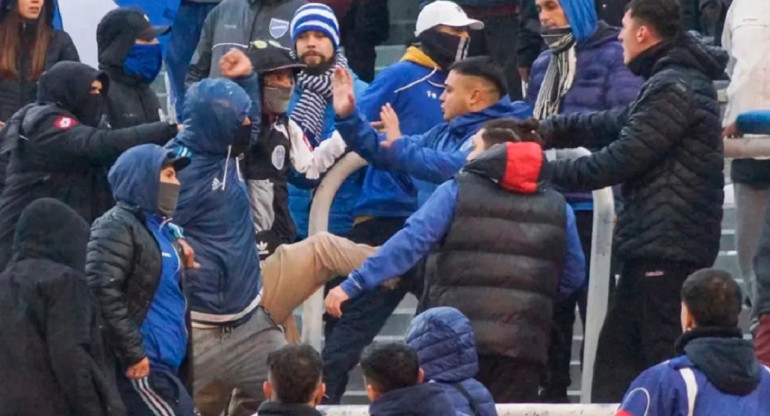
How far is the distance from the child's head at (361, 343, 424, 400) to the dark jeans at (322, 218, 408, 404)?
1979 mm

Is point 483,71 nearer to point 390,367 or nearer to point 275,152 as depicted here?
point 275,152

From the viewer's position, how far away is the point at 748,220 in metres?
9.59

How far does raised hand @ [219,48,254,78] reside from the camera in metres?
9.31

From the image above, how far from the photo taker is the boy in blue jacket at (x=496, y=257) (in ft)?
27.5

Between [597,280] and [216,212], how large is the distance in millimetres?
1463

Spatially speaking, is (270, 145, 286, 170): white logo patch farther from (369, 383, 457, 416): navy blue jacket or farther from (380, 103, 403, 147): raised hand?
(369, 383, 457, 416): navy blue jacket

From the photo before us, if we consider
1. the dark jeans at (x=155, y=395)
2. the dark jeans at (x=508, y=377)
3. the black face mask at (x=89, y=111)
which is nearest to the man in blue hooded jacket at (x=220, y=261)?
the black face mask at (x=89, y=111)

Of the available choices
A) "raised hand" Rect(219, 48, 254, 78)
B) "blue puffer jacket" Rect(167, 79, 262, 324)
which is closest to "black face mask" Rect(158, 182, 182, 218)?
"blue puffer jacket" Rect(167, 79, 262, 324)

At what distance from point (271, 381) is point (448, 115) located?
222 centimetres

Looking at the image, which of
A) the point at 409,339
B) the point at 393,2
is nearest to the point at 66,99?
the point at 409,339

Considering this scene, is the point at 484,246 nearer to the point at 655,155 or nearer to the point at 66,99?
the point at 655,155

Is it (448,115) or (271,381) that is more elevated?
(448,115)

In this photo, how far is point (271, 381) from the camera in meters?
7.33

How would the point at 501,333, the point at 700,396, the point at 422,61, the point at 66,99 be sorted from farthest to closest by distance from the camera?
the point at 422,61 < the point at 66,99 < the point at 501,333 < the point at 700,396
